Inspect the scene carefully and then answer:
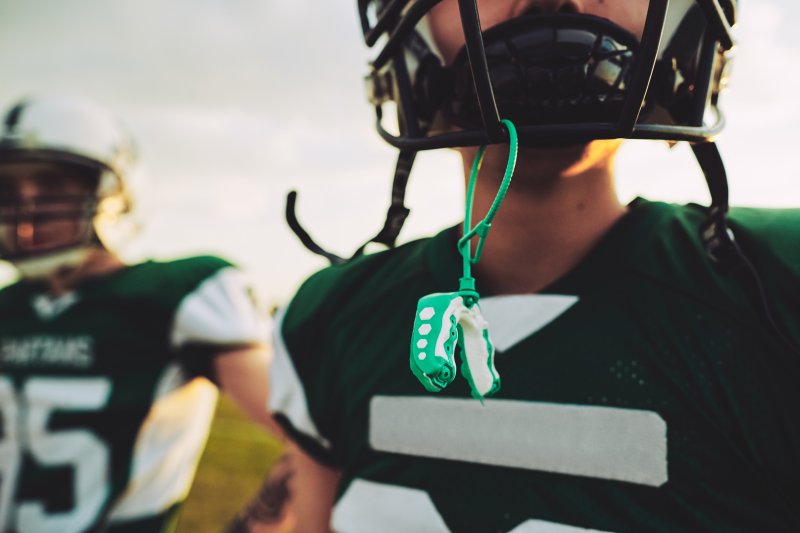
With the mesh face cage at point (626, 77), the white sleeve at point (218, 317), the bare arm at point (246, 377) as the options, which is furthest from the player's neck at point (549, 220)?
the white sleeve at point (218, 317)

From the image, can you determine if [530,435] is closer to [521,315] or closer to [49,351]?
[521,315]

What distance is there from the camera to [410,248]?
1112mm

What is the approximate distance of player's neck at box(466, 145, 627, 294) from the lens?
0.88m

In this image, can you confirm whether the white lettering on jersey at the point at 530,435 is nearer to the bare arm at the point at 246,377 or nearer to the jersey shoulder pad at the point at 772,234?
the jersey shoulder pad at the point at 772,234

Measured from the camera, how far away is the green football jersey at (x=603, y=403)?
0.72m

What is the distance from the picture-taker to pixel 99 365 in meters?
1.84

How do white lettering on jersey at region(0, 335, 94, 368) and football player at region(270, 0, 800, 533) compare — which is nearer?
football player at region(270, 0, 800, 533)

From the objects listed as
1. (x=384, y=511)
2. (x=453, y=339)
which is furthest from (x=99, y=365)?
(x=453, y=339)

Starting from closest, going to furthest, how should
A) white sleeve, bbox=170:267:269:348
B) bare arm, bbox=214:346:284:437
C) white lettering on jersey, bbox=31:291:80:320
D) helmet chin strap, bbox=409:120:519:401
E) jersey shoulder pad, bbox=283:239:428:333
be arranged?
1. helmet chin strap, bbox=409:120:519:401
2. jersey shoulder pad, bbox=283:239:428:333
3. bare arm, bbox=214:346:284:437
4. white sleeve, bbox=170:267:269:348
5. white lettering on jersey, bbox=31:291:80:320

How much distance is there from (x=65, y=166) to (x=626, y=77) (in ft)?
7.20

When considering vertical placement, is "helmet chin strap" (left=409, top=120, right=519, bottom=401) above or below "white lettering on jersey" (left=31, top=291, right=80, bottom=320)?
above

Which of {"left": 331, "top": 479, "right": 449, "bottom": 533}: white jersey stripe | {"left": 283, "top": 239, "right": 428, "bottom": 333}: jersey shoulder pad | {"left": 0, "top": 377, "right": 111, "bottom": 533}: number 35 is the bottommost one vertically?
{"left": 0, "top": 377, "right": 111, "bottom": 533}: number 35

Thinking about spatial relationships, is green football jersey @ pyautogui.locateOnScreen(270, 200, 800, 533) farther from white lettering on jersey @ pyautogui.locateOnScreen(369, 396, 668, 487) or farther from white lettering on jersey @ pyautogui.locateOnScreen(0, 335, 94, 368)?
white lettering on jersey @ pyautogui.locateOnScreen(0, 335, 94, 368)

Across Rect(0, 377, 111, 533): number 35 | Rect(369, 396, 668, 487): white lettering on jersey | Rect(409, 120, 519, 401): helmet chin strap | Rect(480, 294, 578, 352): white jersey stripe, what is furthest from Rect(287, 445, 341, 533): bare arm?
Rect(0, 377, 111, 533): number 35
